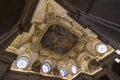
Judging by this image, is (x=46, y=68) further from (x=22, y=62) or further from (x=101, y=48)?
(x=101, y=48)

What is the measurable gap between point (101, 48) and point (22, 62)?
759 cm

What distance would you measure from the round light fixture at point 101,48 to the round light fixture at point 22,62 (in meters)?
6.84

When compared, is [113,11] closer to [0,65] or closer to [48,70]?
[0,65]

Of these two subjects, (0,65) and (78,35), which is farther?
(78,35)

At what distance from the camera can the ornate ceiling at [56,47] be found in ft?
48.5

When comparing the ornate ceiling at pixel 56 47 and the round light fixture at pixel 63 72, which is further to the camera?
the round light fixture at pixel 63 72

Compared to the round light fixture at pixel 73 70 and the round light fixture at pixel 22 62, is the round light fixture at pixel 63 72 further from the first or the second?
the round light fixture at pixel 22 62

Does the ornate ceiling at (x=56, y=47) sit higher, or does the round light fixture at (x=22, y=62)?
the ornate ceiling at (x=56, y=47)

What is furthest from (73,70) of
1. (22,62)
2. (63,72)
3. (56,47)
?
(22,62)

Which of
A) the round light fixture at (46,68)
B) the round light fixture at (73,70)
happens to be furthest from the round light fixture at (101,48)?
the round light fixture at (46,68)

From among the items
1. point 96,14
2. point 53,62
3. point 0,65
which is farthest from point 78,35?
point 96,14

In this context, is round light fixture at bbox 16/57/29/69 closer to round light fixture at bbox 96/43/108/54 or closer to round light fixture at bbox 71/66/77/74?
round light fixture at bbox 71/66/77/74

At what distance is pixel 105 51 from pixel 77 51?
9.62 ft

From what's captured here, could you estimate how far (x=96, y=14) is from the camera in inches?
151
